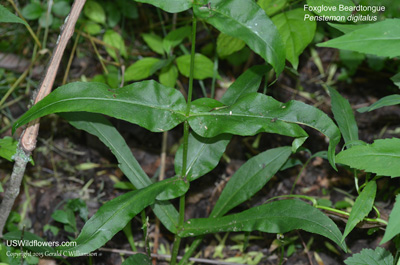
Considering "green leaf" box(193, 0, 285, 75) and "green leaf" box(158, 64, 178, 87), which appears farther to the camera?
"green leaf" box(158, 64, 178, 87)

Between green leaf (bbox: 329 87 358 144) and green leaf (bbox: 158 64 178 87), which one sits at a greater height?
green leaf (bbox: 158 64 178 87)

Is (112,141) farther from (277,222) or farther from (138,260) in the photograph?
(277,222)

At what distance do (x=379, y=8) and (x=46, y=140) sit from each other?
2.43 meters

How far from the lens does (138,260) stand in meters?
1.92

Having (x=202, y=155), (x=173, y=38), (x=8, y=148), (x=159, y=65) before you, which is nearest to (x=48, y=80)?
(x=8, y=148)

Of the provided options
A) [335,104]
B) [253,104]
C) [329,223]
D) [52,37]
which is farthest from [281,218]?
[52,37]

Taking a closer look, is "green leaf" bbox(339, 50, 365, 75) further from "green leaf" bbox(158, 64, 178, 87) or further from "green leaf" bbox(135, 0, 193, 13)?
"green leaf" bbox(135, 0, 193, 13)

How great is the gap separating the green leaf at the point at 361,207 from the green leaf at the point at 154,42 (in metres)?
1.61

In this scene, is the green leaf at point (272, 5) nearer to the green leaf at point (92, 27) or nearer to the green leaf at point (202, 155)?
the green leaf at point (202, 155)

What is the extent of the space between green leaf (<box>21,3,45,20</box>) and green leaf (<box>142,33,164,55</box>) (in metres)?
0.77

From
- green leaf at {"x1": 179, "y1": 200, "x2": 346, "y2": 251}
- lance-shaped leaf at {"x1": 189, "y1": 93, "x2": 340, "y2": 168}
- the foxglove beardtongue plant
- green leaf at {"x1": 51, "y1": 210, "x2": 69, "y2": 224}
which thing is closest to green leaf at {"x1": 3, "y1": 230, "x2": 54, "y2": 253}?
the foxglove beardtongue plant

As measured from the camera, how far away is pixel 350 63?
111 inches

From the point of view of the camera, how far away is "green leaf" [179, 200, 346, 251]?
1746mm

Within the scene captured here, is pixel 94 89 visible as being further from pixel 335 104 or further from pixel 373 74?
pixel 373 74
